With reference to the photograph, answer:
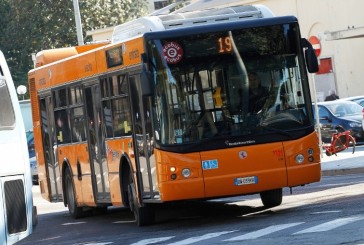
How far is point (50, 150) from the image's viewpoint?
2538 cm

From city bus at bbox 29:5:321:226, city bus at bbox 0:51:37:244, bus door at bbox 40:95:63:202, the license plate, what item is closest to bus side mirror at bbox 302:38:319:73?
city bus at bbox 29:5:321:226

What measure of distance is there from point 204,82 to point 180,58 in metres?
0.48

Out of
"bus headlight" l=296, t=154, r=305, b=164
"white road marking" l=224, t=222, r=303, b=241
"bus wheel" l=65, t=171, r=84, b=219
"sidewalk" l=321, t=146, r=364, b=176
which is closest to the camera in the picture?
"white road marking" l=224, t=222, r=303, b=241

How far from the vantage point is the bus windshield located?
18.9 metres

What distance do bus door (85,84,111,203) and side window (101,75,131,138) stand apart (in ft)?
1.09

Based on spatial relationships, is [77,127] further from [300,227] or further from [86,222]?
[300,227]

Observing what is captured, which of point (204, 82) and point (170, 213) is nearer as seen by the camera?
point (204, 82)

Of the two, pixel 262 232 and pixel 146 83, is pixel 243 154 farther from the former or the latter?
pixel 262 232

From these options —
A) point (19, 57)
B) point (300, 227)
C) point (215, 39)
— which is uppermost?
point (19, 57)

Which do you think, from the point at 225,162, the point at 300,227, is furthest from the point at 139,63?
the point at 300,227

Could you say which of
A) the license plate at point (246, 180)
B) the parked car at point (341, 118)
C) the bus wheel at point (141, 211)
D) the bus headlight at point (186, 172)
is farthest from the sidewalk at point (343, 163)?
the bus headlight at point (186, 172)

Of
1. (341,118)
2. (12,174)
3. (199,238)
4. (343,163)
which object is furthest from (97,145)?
(341,118)

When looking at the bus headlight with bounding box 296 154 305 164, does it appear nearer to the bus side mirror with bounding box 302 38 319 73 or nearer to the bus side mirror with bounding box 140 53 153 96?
the bus side mirror with bounding box 302 38 319 73

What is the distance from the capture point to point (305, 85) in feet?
63.3
